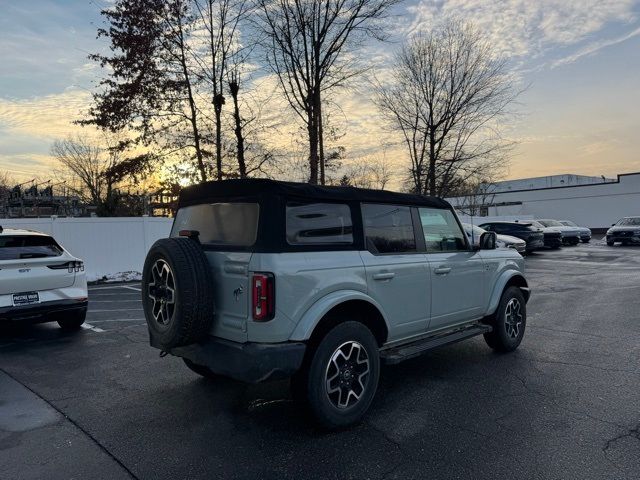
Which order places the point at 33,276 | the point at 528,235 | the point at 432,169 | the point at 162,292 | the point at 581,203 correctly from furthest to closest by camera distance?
the point at 581,203 → the point at 432,169 → the point at 528,235 → the point at 33,276 → the point at 162,292

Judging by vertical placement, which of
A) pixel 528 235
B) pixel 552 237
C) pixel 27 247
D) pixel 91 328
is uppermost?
pixel 27 247

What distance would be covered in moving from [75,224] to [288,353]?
41.0ft

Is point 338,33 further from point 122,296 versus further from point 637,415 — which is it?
point 637,415

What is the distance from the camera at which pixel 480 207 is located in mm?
51188

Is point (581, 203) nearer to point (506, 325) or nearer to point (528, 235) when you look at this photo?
point (528, 235)

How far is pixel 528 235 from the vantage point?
20.9 metres

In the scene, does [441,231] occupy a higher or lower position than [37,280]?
higher

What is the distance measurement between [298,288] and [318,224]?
64 centimetres

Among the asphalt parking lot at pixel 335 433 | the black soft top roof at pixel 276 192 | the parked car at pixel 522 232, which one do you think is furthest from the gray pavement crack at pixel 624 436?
the parked car at pixel 522 232

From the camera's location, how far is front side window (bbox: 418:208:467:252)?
4.79 metres

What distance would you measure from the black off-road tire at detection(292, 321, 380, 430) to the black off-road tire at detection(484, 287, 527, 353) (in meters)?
2.31

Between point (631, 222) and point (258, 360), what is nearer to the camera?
point (258, 360)

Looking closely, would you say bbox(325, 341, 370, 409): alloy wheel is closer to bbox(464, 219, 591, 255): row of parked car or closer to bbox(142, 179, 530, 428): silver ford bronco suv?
bbox(142, 179, 530, 428): silver ford bronco suv

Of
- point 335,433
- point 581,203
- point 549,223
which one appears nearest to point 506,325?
point 335,433
